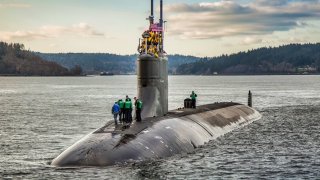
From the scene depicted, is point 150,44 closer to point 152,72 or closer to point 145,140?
point 152,72

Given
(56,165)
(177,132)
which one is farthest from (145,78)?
(56,165)

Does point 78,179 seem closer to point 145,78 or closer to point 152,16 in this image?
point 145,78

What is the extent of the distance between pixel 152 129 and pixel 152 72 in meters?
5.50

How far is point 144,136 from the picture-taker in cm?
2825

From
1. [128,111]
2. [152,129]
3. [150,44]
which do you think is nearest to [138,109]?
[128,111]

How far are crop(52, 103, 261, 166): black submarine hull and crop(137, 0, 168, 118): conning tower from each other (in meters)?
1.29

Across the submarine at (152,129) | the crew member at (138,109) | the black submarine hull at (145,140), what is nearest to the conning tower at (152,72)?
the submarine at (152,129)

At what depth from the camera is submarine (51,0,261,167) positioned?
84.5ft

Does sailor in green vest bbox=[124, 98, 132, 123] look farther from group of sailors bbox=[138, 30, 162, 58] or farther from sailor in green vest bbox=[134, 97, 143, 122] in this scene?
group of sailors bbox=[138, 30, 162, 58]

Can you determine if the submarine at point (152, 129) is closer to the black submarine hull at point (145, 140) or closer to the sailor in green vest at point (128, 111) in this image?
the black submarine hull at point (145, 140)

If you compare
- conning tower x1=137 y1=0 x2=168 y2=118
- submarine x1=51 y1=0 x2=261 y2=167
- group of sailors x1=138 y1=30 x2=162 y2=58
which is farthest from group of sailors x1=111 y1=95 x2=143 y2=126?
group of sailors x1=138 y1=30 x2=162 y2=58

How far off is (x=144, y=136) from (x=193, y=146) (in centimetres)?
537

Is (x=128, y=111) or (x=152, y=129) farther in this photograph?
(x=128, y=111)

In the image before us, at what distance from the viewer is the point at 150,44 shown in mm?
35000
